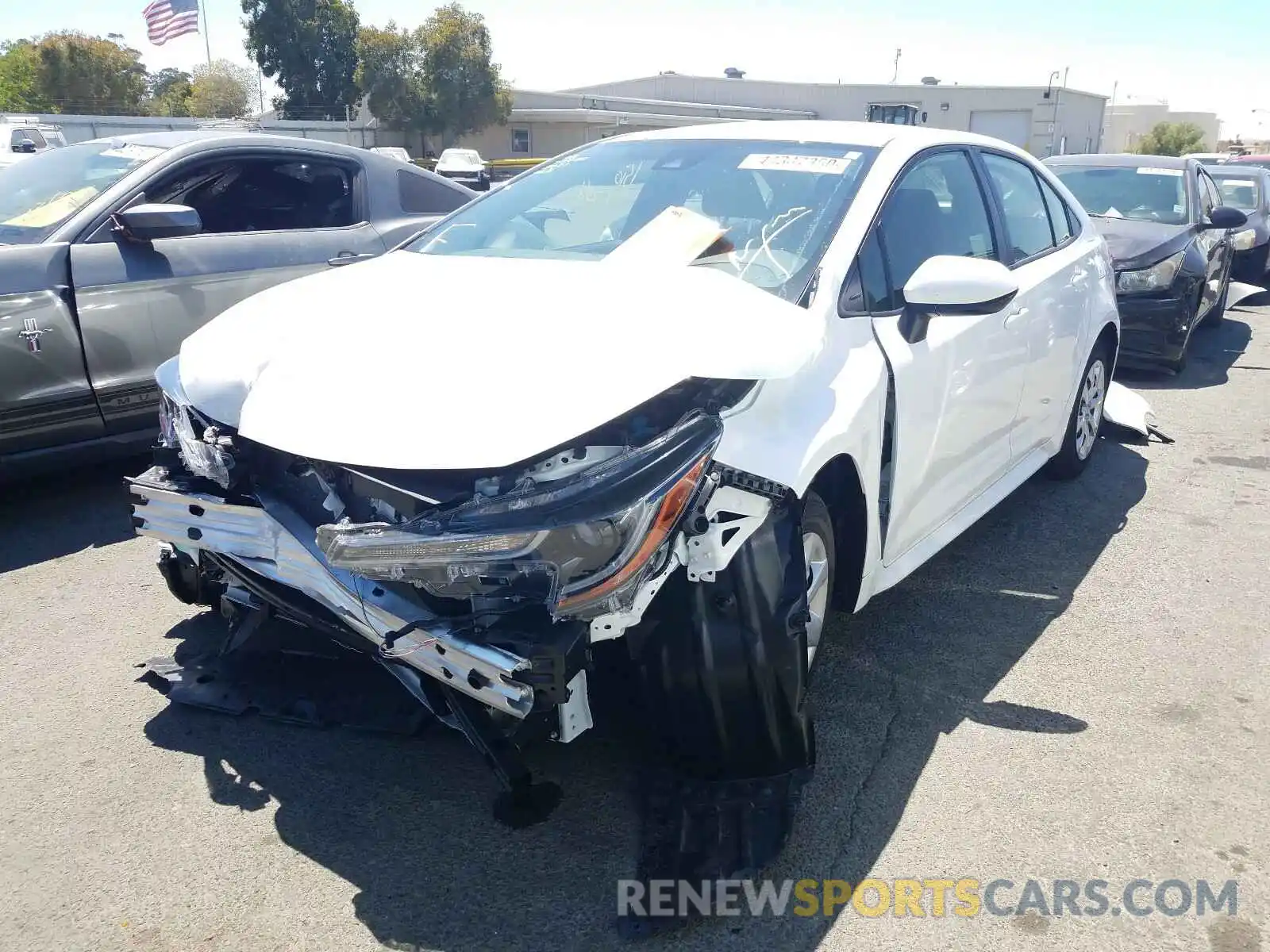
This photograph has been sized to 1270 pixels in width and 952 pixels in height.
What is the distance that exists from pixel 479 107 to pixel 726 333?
176 feet

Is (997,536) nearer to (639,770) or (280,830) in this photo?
(639,770)

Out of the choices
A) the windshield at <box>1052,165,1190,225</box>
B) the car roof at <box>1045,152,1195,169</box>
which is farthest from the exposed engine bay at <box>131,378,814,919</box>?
the car roof at <box>1045,152,1195,169</box>

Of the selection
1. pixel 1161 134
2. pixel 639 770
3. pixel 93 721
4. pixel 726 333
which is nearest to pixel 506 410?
pixel 726 333

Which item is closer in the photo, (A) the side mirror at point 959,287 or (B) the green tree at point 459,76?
(A) the side mirror at point 959,287

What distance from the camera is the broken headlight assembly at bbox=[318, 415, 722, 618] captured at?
7.10ft

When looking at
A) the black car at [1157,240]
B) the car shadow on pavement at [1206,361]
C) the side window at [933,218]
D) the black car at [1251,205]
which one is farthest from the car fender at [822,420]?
the black car at [1251,205]

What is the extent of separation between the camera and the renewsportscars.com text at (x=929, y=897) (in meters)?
2.45

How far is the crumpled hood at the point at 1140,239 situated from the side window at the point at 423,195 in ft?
15.5

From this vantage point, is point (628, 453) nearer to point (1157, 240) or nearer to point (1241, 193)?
point (1157, 240)

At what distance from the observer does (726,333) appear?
2.48 metres

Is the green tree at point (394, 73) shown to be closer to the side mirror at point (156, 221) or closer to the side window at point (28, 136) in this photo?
the side window at point (28, 136)

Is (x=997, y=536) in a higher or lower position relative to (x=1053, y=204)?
lower

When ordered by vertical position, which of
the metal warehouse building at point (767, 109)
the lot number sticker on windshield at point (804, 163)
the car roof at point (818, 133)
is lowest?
the lot number sticker on windshield at point (804, 163)

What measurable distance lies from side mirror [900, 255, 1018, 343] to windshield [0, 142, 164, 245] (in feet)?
12.6
